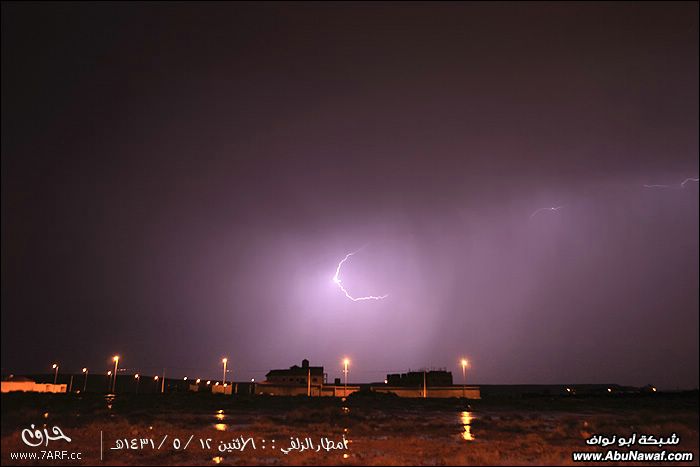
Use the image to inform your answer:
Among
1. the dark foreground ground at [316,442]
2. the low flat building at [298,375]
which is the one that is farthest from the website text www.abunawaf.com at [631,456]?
the low flat building at [298,375]

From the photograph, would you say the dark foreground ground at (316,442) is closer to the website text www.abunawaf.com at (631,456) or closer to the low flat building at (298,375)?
the website text www.abunawaf.com at (631,456)

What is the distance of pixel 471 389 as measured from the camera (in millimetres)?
77062

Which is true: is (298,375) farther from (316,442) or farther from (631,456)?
(631,456)

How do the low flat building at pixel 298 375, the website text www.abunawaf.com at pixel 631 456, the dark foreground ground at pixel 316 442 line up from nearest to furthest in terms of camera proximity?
1. the dark foreground ground at pixel 316 442
2. the website text www.abunawaf.com at pixel 631 456
3. the low flat building at pixel 298 375

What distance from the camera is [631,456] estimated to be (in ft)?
56.1

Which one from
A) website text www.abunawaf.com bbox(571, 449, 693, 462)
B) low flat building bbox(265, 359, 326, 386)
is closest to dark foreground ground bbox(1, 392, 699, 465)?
website text www.abunawaf.com bbox(571, 449, 693, 462)

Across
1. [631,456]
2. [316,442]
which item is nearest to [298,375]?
[316,442]

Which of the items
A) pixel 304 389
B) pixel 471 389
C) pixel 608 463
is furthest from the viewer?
pixel 304 389

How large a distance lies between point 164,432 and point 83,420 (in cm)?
760

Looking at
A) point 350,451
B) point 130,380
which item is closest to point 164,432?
point 350,451

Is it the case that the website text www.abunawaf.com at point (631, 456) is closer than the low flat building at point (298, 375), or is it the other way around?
the website text www.abunawaf.com at point (631, 456)

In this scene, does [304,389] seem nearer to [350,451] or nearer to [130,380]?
[350,451]

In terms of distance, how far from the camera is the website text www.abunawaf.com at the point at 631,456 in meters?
16.4

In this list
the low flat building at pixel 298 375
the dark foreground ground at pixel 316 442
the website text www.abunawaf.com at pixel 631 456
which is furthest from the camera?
the low flat building at pixel 298 375
